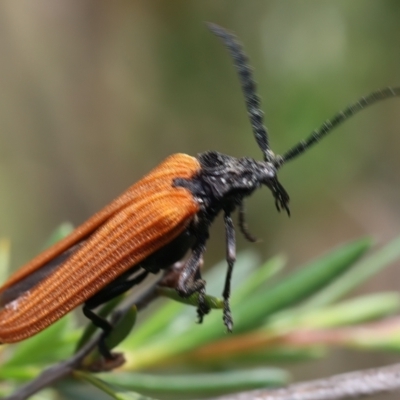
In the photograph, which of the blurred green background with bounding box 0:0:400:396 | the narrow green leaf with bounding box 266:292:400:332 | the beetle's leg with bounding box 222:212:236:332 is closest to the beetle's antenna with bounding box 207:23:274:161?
the beetle's leg with bounding box 222:212:236:332

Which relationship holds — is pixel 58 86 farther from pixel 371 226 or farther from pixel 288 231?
pixel 371 226

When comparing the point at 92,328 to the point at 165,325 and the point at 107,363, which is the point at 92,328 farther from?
the point at 165,325

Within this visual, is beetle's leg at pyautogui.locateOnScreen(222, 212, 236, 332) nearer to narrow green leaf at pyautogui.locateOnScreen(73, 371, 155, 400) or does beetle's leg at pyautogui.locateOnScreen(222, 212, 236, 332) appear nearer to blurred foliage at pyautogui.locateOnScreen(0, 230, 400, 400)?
blurred foliage at pyautogui.locateOnScreen(0, 230, 400, 400)

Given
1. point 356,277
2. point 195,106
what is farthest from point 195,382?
point 195,106

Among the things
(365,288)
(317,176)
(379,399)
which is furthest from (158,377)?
(365,288)

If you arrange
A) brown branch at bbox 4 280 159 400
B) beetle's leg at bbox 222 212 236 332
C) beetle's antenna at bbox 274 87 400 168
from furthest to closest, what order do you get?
beetle's antenna at bbox 274 87 400 168 → beetle's leg at bbox 222 212 236 332 → brown branch at bbox 4 280 159 400

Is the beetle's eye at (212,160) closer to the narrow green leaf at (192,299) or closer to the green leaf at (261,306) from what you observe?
the green leaf at (261,306)
